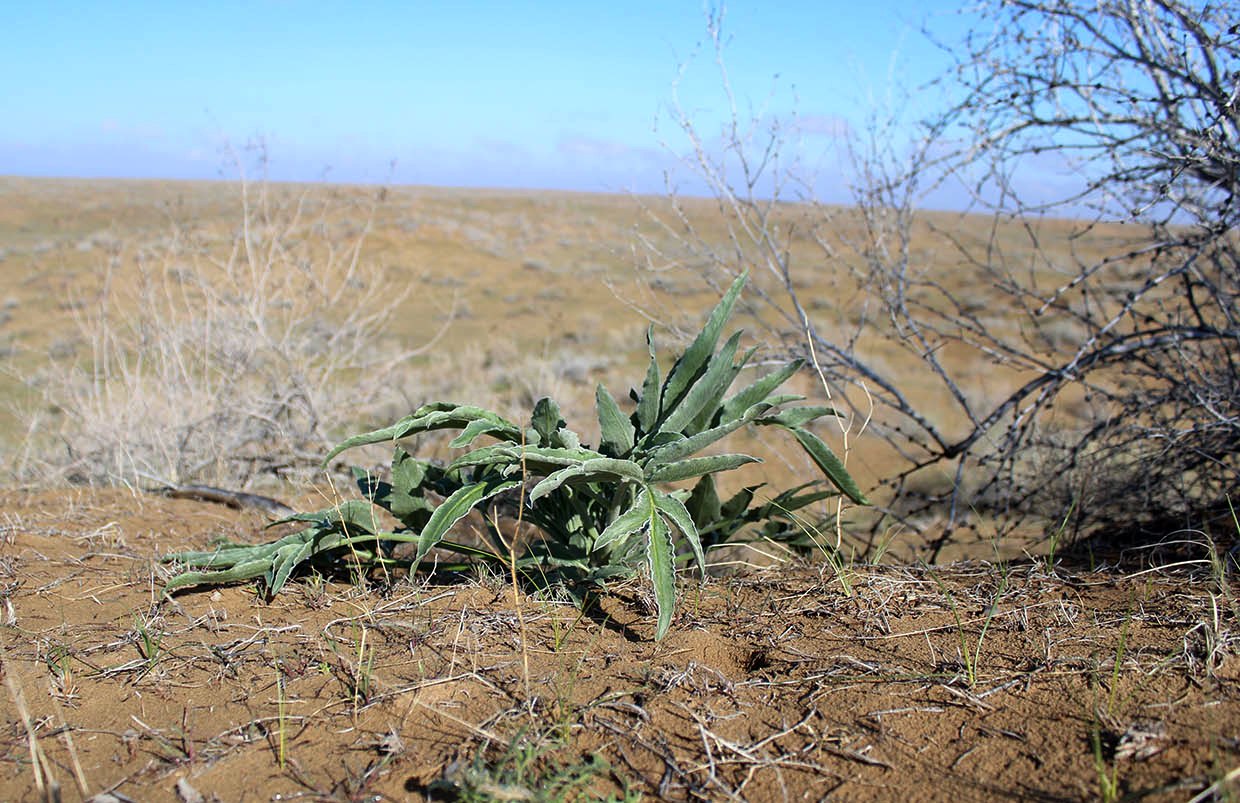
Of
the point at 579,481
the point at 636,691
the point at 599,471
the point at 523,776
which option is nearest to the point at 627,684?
the point at 636,691

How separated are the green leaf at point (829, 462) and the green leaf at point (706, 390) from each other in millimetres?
255

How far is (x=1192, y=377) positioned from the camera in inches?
172

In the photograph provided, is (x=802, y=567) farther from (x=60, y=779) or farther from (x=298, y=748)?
(x=60, y=779)

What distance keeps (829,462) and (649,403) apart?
0.56 metres

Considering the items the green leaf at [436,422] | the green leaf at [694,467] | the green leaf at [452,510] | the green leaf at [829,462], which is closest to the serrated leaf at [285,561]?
the green leaf at [436,422]

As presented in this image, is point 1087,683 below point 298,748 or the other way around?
the other way around

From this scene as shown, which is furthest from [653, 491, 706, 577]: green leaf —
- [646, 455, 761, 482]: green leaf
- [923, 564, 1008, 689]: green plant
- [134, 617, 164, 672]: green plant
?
[134, 617, 164, 672]: green plant

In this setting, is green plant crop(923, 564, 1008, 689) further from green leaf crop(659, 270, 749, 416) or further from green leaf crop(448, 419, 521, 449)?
green leaf crop(448, 419, 521, 449)

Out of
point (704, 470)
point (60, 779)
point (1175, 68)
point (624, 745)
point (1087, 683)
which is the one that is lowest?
point (60, 779)

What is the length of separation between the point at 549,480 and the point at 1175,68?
11.5 feet

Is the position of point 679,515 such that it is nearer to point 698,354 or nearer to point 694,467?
point 694,467

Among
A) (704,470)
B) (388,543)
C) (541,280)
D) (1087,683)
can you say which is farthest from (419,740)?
(541,280)

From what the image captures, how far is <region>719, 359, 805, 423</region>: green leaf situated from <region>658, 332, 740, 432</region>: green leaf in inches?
3.4

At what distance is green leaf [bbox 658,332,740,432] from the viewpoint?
2.65m
